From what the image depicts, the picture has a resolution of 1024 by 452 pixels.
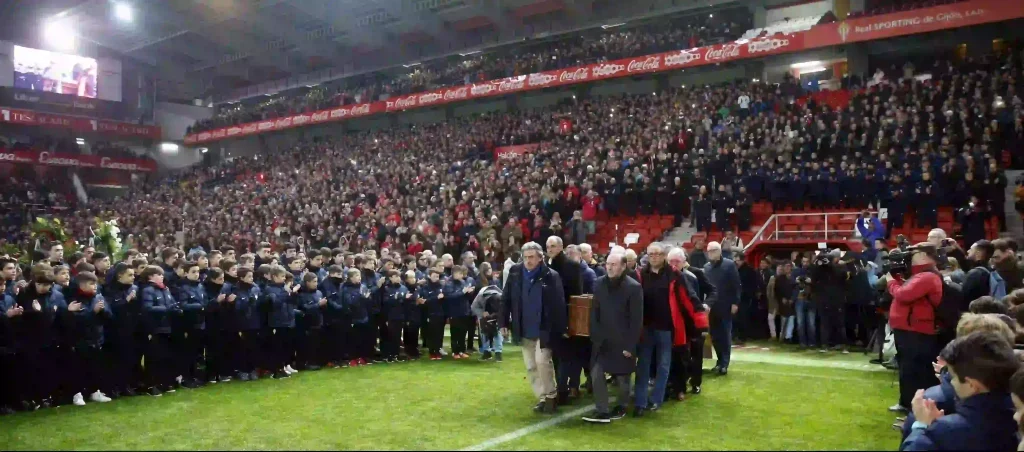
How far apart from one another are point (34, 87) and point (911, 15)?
4105 centimetres

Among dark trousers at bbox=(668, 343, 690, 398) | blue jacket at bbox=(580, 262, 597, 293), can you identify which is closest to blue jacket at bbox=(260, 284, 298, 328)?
blue jacket at bbox=(580, 262, 597, 293)

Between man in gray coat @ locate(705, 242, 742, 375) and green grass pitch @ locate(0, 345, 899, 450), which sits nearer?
green grass pitch @ locate(0, 345, 899, 450)

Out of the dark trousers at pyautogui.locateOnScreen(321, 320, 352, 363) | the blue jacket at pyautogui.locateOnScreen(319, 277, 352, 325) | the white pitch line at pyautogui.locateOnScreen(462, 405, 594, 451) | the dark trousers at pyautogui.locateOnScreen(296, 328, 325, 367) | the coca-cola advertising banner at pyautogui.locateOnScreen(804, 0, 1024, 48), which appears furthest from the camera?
the coca-cola advertising banner at pyautogui.locateOnScreen(804, 0, 1024, 48)

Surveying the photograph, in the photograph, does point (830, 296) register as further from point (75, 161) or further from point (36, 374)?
point (75, 161)

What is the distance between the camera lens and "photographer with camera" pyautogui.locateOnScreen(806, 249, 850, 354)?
11.6 meters

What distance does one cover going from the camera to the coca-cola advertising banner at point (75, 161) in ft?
123

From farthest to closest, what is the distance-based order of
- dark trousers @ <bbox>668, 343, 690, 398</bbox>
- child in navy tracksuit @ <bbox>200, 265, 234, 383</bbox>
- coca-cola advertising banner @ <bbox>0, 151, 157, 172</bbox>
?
coca-cola advertising banner @ <bbox>0, 151, 157, 172</bbox>, child in navy tracksuit @ <bbox>200, 265, 234, 383</bbox>, dark trousers @ <bbox>668, 343, 690, 398</bbox>

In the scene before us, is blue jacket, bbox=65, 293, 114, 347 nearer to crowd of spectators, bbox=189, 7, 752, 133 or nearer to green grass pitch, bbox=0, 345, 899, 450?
green grass pitch, bbox=0, 345, 899, 450

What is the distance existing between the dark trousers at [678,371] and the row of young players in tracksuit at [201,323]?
4.45 metres

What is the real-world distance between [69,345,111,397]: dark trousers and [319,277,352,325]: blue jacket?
301 centimetres

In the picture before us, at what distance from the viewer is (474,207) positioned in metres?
21.0

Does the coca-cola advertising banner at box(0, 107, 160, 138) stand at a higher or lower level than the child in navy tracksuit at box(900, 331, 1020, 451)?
higher

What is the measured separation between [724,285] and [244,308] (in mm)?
6227

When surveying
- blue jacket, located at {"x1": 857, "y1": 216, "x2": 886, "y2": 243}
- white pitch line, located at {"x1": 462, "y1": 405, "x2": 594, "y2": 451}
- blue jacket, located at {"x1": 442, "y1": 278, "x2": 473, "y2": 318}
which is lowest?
white pitch line, located at {"x1": 462, "y1": 405, "x2": 594, "y2": 451}
